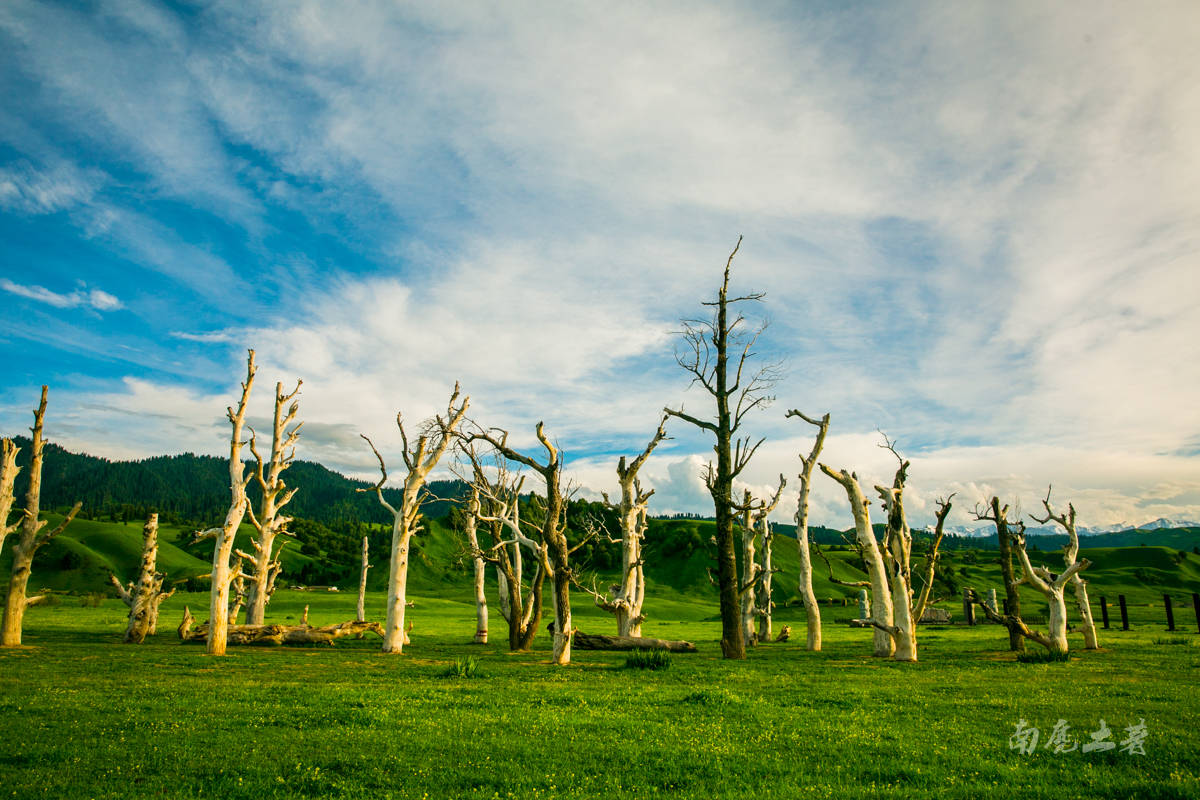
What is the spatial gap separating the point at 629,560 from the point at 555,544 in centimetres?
1076

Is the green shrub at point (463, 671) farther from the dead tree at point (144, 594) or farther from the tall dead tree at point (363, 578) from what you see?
the tall dead tree at point (363, 578)

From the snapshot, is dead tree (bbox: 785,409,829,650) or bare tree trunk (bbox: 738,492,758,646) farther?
bare tree trunk (bbox: 738,492,758,646)

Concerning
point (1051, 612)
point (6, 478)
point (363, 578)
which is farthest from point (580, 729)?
point (363, 578)

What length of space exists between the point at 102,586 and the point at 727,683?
11079 cm

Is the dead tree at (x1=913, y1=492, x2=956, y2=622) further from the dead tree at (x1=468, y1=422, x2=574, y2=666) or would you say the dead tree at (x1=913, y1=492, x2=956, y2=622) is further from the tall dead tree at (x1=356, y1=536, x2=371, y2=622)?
the tall dead tree at (x1=356, y1=536, x2=371, y2=622)

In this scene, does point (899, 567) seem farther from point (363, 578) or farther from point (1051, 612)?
point (363, 578)

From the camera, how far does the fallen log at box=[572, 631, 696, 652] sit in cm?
2983

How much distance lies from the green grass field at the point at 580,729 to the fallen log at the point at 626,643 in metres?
7.48

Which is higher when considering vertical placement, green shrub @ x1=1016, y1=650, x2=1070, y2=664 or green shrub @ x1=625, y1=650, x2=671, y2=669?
green shrub @ x1=625, y1=650, x2=671, y2=669

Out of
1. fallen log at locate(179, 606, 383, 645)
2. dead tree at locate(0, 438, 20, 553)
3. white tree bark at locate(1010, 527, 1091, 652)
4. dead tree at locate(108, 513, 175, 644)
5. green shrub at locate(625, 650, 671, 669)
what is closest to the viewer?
green shrub at locate(625, 650, 671, 669)

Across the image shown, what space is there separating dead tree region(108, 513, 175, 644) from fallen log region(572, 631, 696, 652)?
20.2 meters

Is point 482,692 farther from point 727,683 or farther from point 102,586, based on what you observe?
point 102,586

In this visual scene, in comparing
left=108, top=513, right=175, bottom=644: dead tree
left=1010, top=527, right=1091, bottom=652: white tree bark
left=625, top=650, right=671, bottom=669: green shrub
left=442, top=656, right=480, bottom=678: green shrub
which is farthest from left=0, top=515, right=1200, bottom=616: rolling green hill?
left=442, top=656, right=480, bottom=678: green shrub

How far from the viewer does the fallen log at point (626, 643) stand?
29828 mm
